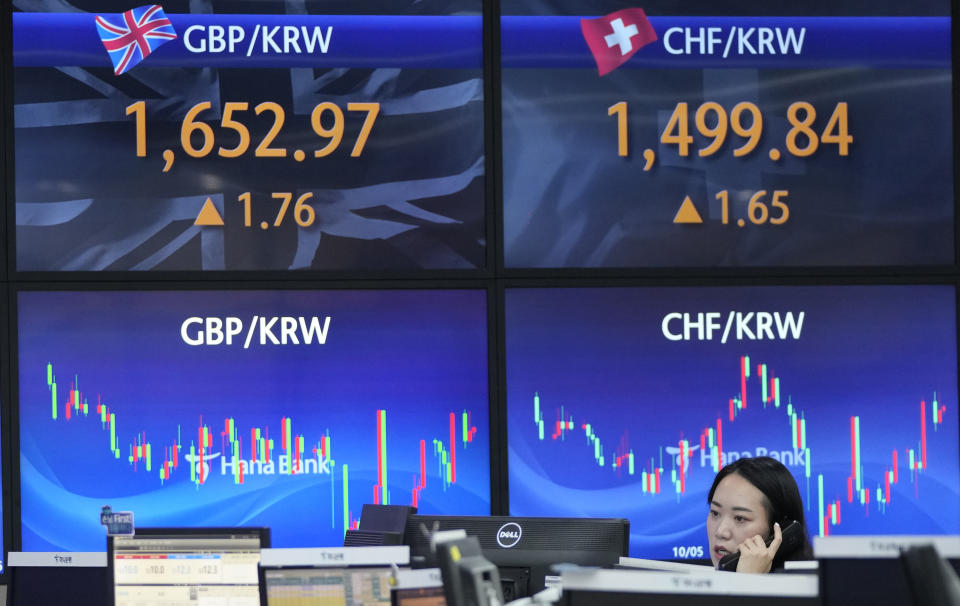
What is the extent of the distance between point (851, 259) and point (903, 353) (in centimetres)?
39

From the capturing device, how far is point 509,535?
9.34 ft

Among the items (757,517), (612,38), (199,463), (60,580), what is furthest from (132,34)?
(757,517)

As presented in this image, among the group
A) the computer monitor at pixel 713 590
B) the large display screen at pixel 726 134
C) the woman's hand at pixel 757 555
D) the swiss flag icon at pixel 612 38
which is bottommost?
the woman's hand at pixel 757 555

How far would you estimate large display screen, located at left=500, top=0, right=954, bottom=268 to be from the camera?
14.1 ft

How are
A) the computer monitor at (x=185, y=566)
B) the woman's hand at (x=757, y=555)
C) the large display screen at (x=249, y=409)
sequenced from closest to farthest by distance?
the computer monitor at (x=185, y=566) → the woman's hand at (x=757, y=555) → the large display screen at (x=249, y=409)

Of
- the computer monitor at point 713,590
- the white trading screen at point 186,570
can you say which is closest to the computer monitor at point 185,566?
the white trading screen at point 186,570

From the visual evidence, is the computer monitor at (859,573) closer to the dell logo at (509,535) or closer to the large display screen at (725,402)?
the dell logo at (509,535)

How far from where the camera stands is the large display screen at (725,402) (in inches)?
167

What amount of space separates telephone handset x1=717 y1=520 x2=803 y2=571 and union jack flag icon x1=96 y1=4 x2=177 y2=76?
259 centimetres

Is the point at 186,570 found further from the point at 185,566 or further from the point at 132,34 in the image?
the point at 132,34

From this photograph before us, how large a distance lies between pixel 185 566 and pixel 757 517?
1.52m

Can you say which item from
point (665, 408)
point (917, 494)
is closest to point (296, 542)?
point (665, 408)

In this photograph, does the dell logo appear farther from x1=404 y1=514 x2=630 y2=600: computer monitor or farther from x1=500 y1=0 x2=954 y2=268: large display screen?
x1=500 y1=0 x2=954 y2=268: large display screen

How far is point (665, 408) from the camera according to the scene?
14.1ft
